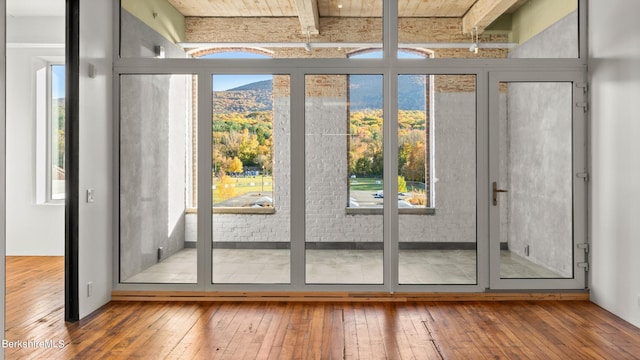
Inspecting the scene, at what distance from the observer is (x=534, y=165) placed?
185 inches

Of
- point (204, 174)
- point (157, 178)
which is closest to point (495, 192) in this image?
point (204, 174)

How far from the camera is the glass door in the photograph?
4680 millimetres

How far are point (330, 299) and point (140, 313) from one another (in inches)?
68.5

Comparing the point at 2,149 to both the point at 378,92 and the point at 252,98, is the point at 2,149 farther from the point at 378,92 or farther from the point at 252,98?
the point at 378,92

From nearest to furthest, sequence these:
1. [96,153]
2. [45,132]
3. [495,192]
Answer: [96,153], [495,192], [45,132]

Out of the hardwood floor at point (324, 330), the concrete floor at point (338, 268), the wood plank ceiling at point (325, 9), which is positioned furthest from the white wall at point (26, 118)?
the wood plank ceiling at point (325, 9)

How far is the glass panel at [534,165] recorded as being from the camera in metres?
4.70

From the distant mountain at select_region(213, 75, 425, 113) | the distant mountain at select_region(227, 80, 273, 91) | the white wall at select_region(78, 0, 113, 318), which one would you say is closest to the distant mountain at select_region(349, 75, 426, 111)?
the distant mountain at select_region(213, 75, 425, 113)

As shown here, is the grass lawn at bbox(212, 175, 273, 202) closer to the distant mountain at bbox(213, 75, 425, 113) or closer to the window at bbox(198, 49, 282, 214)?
the window at bbox(198, 49, 282, 214)

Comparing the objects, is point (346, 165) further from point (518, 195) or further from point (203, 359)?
point (203, 359)

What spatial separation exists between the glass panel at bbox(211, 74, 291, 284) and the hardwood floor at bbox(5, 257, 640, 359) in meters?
0.41

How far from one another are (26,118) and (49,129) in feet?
1.12

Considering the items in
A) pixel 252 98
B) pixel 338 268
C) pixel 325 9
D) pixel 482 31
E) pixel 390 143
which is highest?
pixel 325 9

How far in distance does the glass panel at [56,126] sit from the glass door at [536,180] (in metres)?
5.78
